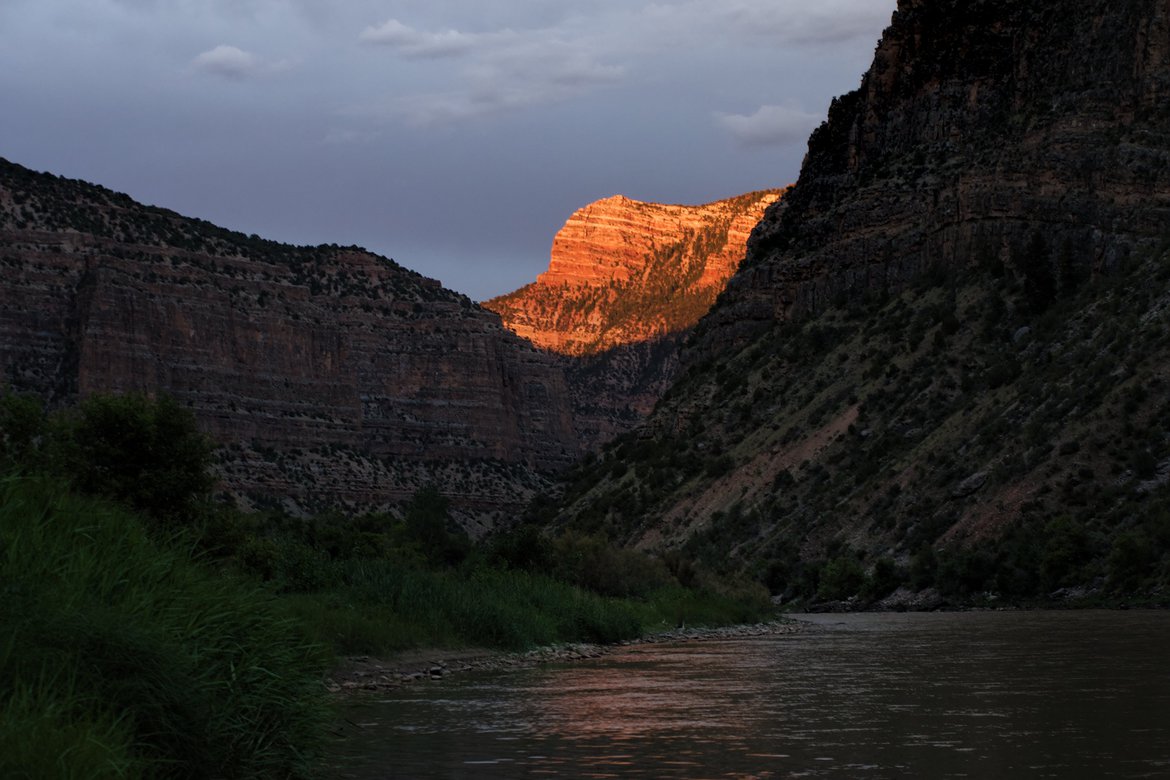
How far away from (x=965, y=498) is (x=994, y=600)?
9.80 metres

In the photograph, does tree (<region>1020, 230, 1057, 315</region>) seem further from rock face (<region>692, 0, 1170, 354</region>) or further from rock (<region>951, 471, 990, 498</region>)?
rock (<region>951, 471, 990, 498</region>)

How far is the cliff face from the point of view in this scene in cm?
15188

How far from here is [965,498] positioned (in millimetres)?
75375

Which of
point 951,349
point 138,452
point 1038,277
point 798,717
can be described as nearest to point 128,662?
point 798,717

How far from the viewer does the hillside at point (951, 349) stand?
226ft

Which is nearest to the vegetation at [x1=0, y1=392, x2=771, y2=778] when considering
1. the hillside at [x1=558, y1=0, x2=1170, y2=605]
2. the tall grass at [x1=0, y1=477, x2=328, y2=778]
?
the tall grass at [x1=0, y1=477, x2=328, y2=778]

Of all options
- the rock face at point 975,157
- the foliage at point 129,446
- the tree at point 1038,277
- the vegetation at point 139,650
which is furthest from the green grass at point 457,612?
the rock face at point 975,157

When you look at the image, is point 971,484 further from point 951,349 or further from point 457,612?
point 457,612

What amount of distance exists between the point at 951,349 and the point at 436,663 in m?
64.2

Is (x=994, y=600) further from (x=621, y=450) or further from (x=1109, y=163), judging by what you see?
(x=621, y=450)

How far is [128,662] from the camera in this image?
46.1 feet

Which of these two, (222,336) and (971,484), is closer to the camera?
(971,484)

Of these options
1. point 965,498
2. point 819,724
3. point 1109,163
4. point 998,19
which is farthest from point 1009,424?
point 819,724

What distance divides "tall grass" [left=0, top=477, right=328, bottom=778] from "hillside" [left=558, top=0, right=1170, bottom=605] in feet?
159
